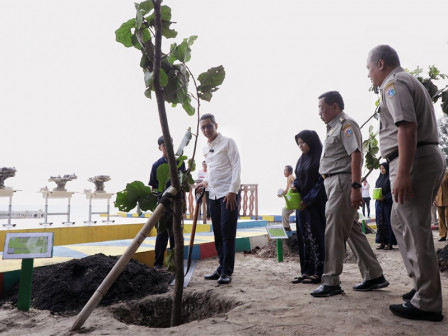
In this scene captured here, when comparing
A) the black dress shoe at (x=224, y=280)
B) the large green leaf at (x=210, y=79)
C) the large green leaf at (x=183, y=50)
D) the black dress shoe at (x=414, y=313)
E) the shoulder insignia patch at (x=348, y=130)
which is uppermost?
the large green leaf at (x=183, y=50)

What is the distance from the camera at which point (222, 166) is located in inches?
104

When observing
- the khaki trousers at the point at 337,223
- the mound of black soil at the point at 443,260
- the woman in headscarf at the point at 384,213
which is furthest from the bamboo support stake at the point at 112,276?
the woman in headscarf at the point at 384,213

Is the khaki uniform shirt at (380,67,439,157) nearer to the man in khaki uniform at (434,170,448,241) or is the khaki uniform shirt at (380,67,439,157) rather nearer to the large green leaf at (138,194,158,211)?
the large green leaf at (138,194,158,211)

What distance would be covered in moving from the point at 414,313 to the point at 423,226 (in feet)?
1.26

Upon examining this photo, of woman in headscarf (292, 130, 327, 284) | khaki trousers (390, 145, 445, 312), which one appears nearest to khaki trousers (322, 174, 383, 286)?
woman in headscarf (292, 130, 327, 284)

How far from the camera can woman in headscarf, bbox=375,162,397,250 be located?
4543mm

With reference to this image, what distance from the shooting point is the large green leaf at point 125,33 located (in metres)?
1.47

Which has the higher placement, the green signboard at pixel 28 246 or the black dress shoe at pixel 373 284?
the green signboard at pixel 28 246

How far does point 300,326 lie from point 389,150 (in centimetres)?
91

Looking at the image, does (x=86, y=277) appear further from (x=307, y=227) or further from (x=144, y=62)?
(x=307, y=227)

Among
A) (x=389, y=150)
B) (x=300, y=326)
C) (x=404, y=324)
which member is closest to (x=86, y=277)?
(x=300, y=326)

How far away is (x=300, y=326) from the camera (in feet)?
4.59

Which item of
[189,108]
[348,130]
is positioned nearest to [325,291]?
[348,130]

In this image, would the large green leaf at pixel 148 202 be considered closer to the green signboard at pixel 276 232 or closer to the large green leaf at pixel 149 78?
the large green leaf at pixel 149 78
